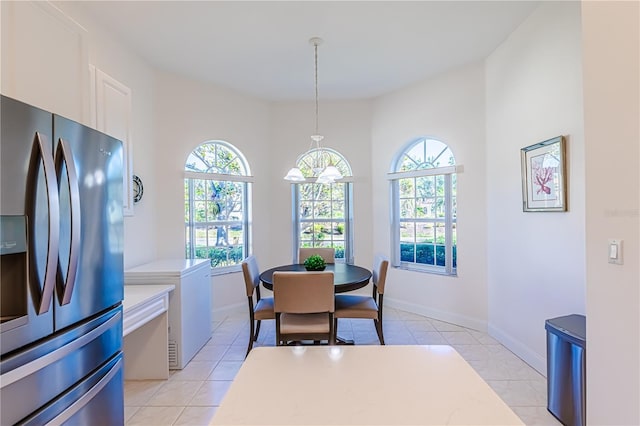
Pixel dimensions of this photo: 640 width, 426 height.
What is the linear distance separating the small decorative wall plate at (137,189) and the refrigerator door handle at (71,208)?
2.02 metres

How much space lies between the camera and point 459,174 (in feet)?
12.5

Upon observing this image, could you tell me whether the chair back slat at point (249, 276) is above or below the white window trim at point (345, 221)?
below

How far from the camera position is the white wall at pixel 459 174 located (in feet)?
11.9

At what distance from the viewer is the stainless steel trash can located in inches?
73.5

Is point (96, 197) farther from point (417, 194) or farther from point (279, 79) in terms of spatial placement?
point (417, 194)

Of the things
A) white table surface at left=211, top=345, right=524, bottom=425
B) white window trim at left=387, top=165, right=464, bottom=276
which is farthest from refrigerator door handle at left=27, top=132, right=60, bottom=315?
white window trim at left=387, top=165, right=464, bottom=276

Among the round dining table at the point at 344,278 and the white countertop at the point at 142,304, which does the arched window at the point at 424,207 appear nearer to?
the round dining table at the point at 344,278

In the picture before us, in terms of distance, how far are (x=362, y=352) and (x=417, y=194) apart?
11.5 ft

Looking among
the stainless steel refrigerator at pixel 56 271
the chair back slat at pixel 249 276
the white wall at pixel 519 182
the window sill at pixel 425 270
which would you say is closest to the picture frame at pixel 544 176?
the white wall at pixel 519 182

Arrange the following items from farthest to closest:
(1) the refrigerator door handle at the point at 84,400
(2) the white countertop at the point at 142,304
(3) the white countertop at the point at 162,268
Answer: (3) the white countertop at the point at 162,268 < (2) the white countertop at the point at 142,304 < (1) the refrigerator door handle at the point at 84,400

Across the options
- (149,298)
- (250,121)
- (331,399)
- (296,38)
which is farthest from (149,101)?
(331,399)

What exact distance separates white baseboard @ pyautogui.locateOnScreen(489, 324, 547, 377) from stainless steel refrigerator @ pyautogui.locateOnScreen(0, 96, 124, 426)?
304 cm

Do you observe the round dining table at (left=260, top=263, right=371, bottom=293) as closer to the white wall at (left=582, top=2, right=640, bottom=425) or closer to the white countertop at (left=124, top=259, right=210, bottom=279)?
the white countertop at (left=124, top=259, right=210, bottom=279)

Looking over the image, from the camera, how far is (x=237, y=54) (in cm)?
336
